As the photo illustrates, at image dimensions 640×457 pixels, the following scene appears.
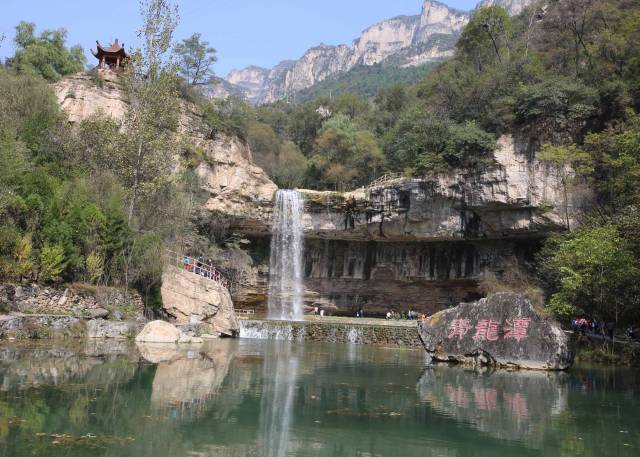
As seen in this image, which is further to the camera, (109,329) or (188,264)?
(188,264)

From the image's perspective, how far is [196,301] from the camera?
861 inches

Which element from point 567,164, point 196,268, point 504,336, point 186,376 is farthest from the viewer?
point 567,164

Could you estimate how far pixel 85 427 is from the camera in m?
6.10

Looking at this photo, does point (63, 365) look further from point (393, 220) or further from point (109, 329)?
→ point (393, 220)

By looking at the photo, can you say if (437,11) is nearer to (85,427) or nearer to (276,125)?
(276,125)

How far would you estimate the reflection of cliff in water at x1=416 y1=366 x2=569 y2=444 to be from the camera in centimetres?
749

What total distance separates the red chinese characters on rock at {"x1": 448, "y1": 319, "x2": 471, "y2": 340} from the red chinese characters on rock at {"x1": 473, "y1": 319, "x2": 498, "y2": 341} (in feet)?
0.88

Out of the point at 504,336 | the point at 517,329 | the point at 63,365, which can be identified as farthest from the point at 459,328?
the point at 63,365

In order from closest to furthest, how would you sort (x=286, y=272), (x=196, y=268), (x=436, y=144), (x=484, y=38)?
(x=196, y=268) < (x=436, y=144) < (x=286, y=272) < (x=484, y=38)

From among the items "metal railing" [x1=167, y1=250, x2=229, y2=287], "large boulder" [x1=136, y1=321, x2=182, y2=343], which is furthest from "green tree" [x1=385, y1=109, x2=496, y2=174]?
"large boulder" [x1=136, y1=321, x2=182, y2=343]

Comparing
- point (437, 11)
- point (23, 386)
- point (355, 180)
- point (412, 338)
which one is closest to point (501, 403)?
point (23, 386)

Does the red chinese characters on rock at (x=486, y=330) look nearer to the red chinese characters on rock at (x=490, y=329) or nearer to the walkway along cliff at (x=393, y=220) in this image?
the red chinese characters on rock at (x=490, y=329)

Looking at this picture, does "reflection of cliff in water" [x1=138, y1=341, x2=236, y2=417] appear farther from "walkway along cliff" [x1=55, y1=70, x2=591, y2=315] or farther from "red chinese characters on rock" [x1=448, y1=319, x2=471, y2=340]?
"walkway along cliff" [x1=55, y1=70, x2=591, y2=315]

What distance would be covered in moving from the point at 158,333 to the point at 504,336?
9.60m
